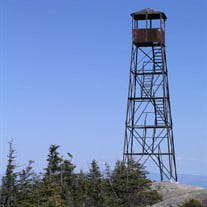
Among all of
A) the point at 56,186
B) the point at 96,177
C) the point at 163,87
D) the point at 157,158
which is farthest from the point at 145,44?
the point at 56,186

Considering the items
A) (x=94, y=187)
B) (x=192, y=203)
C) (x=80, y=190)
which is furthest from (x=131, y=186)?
(x=192, y=203)

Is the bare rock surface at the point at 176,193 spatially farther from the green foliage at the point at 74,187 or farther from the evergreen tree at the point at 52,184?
the evergreen tree at the point at 52,184

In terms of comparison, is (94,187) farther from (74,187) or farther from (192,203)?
(192,203)

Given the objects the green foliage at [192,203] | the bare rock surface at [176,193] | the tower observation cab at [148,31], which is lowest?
the green foliage at [192,203]

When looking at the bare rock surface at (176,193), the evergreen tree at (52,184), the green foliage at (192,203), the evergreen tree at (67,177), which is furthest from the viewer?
the evergreen tree at (67,177)

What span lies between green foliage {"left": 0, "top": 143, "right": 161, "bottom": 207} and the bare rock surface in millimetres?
634

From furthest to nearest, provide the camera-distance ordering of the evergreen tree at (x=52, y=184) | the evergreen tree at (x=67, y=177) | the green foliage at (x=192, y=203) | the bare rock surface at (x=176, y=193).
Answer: the evergreen tree at (x=67, y=177) < the evergreen tree at (x=52, y=184) < the bare rock surface at (x=176, y=193) < the green foliage at (x=192, y=203)

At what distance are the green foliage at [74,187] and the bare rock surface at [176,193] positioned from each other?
634 mm

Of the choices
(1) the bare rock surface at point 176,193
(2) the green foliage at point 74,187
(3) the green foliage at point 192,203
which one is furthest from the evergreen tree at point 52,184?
(3) the green foliage at point 192,203

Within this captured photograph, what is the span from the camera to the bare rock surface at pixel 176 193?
2045cm

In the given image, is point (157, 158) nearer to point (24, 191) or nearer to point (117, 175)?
point (117, 175)

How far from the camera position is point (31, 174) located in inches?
1035

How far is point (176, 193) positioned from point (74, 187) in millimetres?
4561

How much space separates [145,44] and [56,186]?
11.2 metres
